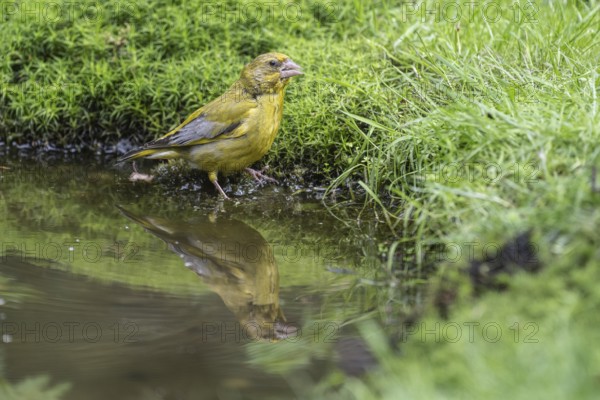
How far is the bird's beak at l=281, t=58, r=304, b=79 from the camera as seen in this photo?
18.9 ft

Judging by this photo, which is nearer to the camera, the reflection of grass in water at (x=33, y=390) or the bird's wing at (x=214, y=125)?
the reflection of grass in water at (x=33, y=390)

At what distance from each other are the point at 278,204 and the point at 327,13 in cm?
220

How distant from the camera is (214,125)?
5.69 meters

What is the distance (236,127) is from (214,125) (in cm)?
16

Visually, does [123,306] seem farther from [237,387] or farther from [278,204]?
[278,204]

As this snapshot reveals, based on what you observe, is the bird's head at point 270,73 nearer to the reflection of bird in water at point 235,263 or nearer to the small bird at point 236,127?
the small bird at point 236,127

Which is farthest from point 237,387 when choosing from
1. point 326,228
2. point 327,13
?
point 327,13

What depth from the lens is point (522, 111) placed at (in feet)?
14.4

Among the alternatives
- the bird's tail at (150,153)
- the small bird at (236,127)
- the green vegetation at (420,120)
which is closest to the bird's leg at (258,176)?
the small bird at (236,127)

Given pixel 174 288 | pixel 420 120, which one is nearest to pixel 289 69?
pixel 420 120

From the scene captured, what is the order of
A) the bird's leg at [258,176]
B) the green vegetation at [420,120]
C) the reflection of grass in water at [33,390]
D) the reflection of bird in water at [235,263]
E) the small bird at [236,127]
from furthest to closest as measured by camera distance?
the bird's leg at [258,176] < the small bird at [236,127] < the reflection of bird in water at [235,263] < the reflection of grass in water at [33,390] < the green vegetation at [420,120]

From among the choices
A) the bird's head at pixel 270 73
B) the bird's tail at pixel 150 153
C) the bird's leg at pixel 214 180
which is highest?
the bird's head at pixel 270 73

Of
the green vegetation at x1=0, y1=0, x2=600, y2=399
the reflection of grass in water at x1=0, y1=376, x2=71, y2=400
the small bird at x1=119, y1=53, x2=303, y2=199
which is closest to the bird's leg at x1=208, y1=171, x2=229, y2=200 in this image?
the small bird at x1=119, y1=53, x2=303, y2=199

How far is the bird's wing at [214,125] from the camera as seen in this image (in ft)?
18.6
